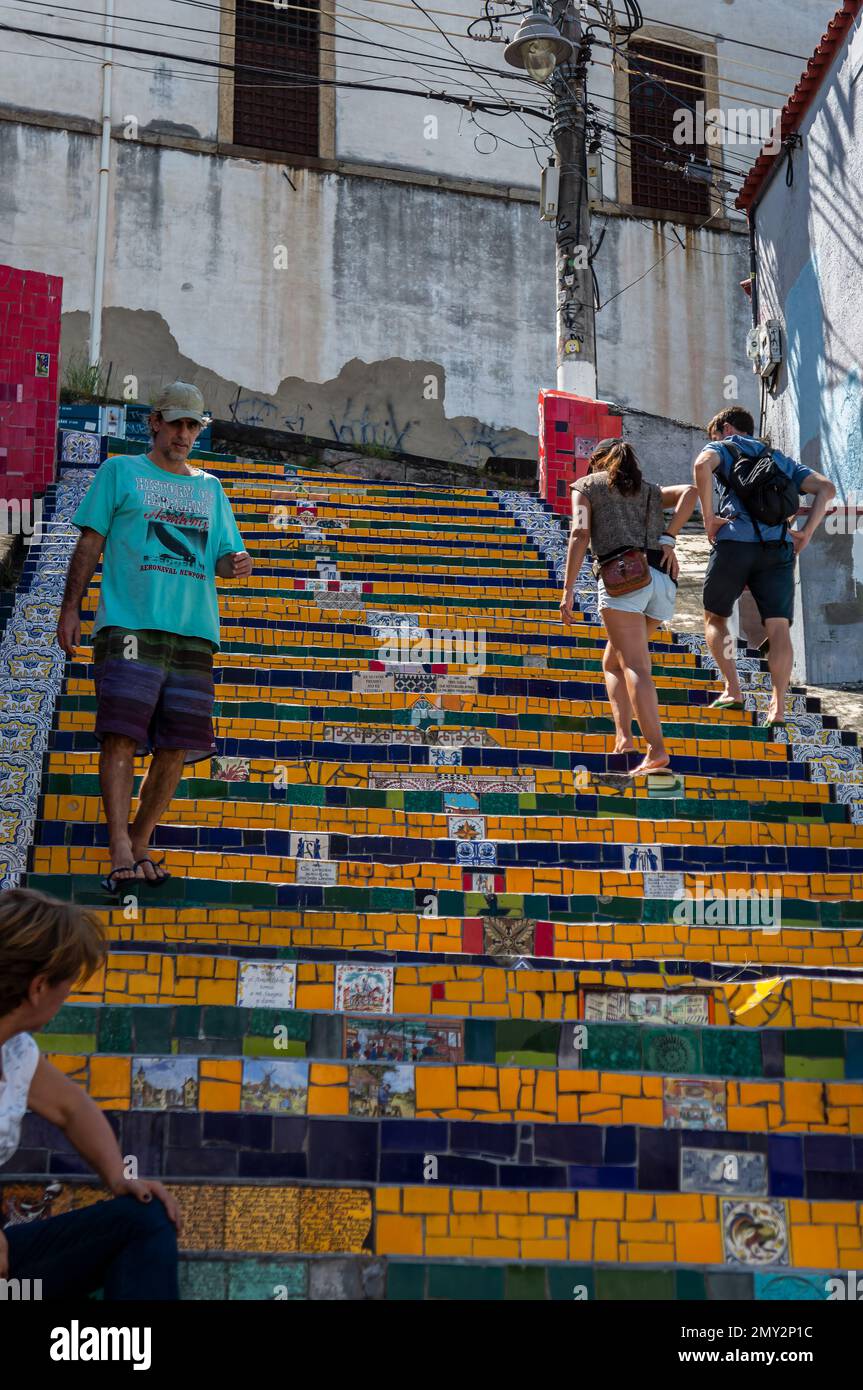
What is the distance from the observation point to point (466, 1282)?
3.77 m

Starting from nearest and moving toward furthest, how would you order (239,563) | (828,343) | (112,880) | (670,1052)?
(670,1052) → (112,880) → (239,563) → (828,343)

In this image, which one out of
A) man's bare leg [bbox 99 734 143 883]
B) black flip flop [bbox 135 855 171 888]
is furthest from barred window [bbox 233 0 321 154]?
black flip flop [bbox 135 855 171 888]

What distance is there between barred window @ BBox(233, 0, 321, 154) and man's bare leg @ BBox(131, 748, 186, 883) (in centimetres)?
1532

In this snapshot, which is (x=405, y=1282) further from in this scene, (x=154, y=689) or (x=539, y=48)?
(x=539, y=48)

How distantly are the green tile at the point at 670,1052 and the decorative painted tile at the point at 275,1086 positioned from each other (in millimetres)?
849

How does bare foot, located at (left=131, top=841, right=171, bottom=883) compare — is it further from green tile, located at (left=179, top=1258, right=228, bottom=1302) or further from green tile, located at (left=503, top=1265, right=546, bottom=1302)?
green tile, located at (left=503, top=1265, right=546, bottom=1302)

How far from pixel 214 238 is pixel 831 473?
10003 mm

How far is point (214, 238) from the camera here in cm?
1886

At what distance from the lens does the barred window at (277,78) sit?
19.5 m

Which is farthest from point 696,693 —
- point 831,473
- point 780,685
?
point 831,473

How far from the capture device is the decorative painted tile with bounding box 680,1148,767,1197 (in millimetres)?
3977

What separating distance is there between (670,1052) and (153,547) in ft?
8.02

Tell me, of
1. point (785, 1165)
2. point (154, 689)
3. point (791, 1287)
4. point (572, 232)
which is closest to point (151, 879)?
point (154, 689)

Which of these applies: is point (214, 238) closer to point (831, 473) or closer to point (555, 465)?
point (555, 465)
